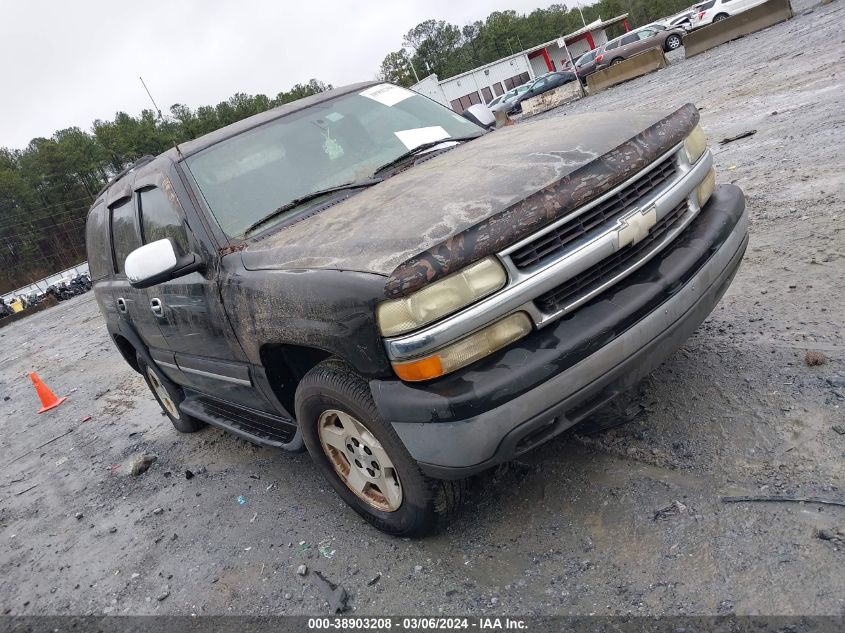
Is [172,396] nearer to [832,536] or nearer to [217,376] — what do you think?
[217,376]

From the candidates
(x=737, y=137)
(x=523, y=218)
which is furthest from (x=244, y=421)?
(x=737, y=137)

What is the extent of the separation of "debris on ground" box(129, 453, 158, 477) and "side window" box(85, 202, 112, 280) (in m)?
1.47

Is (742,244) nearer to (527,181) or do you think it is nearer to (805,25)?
(527,181)

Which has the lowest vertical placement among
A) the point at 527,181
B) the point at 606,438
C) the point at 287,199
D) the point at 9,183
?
the point at 606,438

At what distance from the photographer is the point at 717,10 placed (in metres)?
23.4

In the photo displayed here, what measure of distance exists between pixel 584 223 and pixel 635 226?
0.22 meters

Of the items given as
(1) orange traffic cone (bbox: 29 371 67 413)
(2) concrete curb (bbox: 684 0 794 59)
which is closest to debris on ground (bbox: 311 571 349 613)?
(1) orange traffic cone (bbox: 29 371 67 413)

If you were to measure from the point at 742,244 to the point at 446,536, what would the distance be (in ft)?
6.11

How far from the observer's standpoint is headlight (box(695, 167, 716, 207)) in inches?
106

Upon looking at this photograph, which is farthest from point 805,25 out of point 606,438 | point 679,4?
point 679,4

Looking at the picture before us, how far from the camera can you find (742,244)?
2727mm

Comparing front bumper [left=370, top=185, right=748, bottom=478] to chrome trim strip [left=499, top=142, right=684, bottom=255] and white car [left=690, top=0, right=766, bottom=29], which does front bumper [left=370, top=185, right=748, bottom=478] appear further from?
white car [left=690, top=0, right=766, bottom=29]

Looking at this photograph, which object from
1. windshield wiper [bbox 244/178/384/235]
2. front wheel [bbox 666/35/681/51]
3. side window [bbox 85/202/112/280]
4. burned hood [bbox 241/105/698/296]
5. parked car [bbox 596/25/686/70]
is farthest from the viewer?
parked car [bbox 596/25/686/70]

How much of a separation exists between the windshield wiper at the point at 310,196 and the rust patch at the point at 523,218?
3.98 feet
